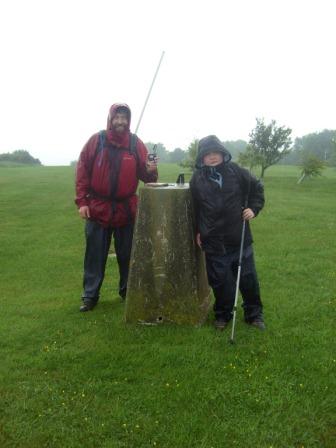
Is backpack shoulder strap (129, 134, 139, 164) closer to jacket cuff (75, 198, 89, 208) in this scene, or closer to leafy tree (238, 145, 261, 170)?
jacket cuff (75, 198, 89, 208)

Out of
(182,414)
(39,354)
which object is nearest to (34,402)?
(39,354)

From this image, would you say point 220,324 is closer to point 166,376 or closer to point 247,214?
point 166,376

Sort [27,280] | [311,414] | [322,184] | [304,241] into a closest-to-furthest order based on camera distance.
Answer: [311,414] < [27,280] < [304,241] < [322,184]

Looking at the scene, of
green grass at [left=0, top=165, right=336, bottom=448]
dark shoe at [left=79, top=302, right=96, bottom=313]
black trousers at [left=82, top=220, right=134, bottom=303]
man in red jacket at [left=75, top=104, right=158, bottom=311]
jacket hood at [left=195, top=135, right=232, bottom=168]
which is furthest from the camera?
dark shoe at [left=79, top=302, right=96, bottom=313]

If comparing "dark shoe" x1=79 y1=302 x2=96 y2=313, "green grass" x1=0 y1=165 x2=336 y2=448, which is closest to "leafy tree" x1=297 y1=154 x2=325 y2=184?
"green grass" x1=0 y1=165 x2=336 y2=448

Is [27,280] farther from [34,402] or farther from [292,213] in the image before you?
[292,213]

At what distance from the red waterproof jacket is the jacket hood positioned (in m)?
1.06

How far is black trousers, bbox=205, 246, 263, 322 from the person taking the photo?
5.89 meters

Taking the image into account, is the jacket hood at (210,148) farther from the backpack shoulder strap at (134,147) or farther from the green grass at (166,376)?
the green grass at (166,376)

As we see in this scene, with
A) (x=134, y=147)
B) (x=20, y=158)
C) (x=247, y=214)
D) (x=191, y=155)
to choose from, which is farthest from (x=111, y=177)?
(x=20, y=158)

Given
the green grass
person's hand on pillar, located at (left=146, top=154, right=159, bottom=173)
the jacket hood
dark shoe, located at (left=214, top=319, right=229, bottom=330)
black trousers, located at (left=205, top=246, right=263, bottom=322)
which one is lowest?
the green grass

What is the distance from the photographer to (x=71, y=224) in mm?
17219

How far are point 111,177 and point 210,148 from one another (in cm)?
154

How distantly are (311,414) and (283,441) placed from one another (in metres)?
0.47
